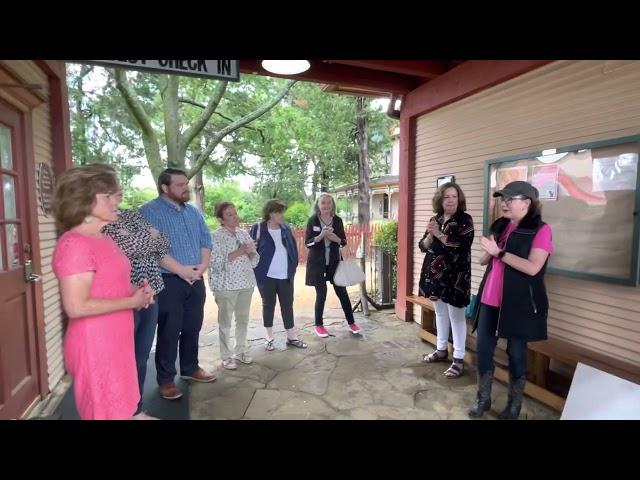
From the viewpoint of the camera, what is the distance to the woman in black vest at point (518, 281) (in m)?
2.35

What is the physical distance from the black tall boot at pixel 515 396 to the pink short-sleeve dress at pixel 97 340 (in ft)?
7.98

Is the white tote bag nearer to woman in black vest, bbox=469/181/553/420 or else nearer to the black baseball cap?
woman in black vest, bbox=469/181/553/420


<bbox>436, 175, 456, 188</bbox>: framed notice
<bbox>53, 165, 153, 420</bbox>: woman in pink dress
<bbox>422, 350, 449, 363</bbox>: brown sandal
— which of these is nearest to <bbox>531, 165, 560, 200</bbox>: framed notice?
<bbox>436, 175, 456, 188</bbox>: framed notice

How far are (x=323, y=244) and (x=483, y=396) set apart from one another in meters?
2.25

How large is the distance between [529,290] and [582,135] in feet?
4.77

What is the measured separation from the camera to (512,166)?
11.2 feet

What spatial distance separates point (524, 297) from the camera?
2369mm

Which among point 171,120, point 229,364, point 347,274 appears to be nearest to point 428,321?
point 347,274

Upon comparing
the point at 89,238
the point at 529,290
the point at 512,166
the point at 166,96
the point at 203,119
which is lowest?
the point at 529,290

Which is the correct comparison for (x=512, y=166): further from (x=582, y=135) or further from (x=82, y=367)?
(x=82, y=367)

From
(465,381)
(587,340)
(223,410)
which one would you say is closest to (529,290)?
(587,340)

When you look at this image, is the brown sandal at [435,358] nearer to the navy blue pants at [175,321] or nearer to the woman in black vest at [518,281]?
the woman in black vest at [518,281]

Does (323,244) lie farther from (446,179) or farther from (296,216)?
(296,216)

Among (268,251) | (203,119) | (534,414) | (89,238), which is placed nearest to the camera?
(89,238)
